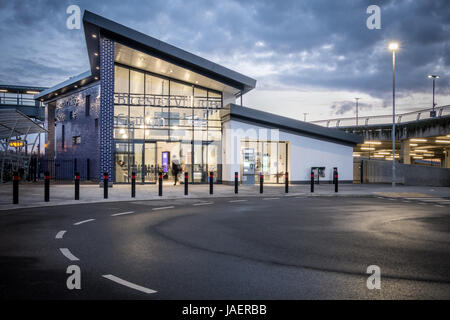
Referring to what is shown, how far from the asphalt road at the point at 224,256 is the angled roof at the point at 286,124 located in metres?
15.5

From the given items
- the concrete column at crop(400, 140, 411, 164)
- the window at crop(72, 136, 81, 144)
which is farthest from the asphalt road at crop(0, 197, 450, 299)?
the concrete column at crop(400, 140, 411, 164)

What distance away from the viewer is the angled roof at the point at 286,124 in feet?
83.4

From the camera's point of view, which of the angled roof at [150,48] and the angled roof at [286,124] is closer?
the angled roof at [150,48]

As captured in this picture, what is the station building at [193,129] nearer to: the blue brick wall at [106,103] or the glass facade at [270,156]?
Answer: the glass facade at [270,156]

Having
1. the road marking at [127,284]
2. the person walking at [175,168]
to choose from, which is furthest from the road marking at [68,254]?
the person walking at [175,168]

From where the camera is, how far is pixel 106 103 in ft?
74.3

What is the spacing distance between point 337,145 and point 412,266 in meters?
23.8

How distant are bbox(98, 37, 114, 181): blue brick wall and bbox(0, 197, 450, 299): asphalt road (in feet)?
39.7

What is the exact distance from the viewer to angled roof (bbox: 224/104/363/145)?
25.4m

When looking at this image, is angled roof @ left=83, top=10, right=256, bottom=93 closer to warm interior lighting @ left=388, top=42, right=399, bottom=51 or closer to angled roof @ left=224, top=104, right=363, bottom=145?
angled roof @ left=224, top=104, right=363, bottom=145

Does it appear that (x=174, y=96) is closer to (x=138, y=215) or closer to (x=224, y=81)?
(x=224, y=81)

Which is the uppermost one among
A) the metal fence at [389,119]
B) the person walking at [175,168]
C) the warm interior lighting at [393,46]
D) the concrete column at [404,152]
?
the warm interior lighting at [393,46]

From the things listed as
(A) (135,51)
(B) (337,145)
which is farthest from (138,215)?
(B) (337,145)

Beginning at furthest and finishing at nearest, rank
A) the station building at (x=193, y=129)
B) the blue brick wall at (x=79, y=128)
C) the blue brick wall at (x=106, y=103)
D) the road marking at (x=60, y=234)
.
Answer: the blue brick wall at (x=79, y=128)
the station building at (x=193, y=129)
the blue brick wall at (x=106, y=103)
the road marking at (x=60, y=234)
